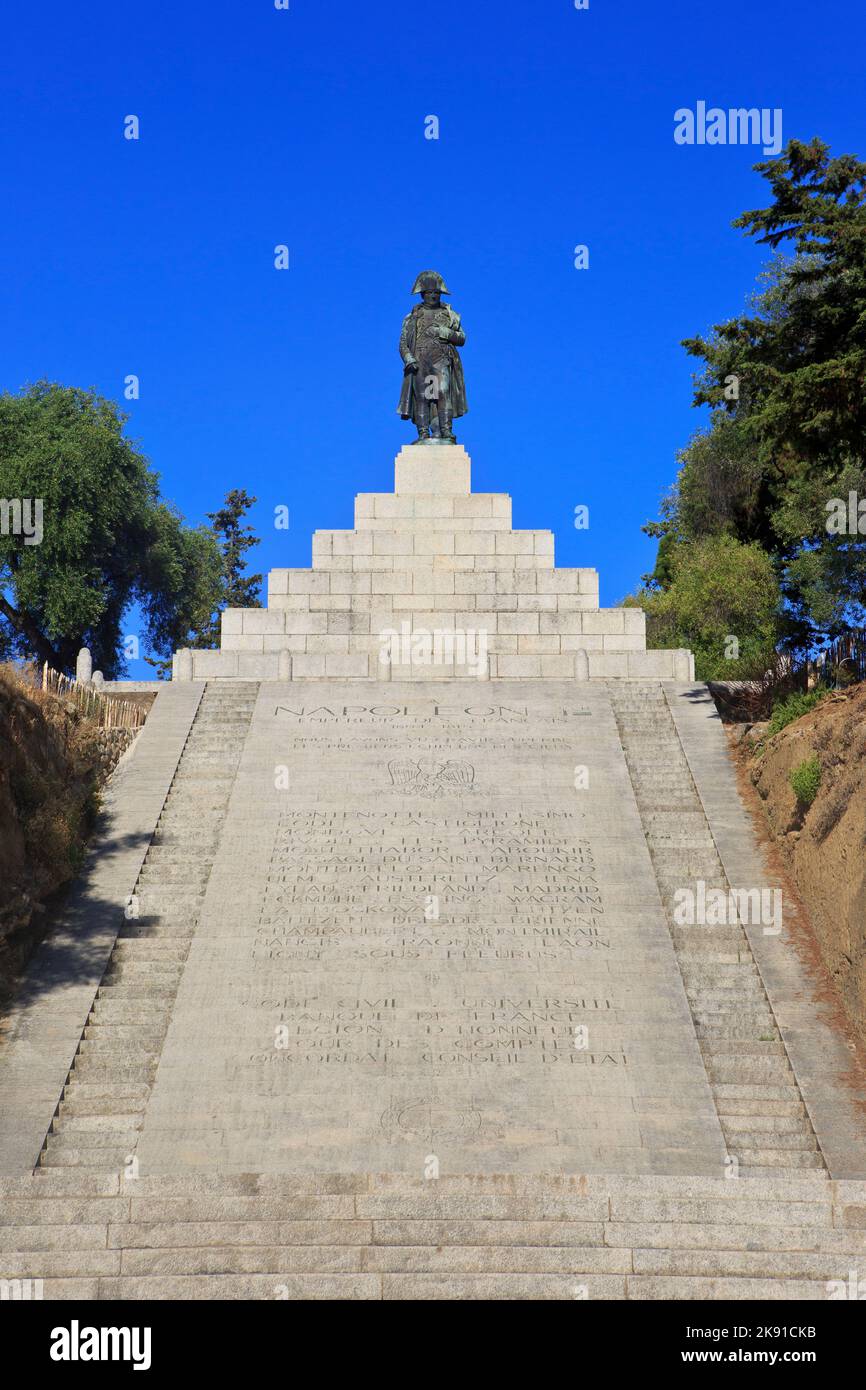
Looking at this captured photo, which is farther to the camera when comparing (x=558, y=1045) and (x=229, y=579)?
(x=229, y=579)

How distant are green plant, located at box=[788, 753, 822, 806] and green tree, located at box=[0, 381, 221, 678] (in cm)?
2645

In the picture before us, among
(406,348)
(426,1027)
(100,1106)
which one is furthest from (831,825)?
(406,348)

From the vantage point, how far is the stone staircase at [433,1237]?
1148cm

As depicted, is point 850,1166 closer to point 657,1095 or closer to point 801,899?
point 657,1095

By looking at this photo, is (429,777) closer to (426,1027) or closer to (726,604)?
(426,1027)

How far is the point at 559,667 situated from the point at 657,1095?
498 inches

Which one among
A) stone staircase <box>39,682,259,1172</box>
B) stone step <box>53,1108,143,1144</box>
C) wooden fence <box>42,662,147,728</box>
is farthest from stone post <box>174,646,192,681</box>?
stone step <box>53,1108,143,1144</box>

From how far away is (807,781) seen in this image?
18.5 metres

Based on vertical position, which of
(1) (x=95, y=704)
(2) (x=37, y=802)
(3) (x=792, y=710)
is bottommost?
(2) (x=37, y=802)

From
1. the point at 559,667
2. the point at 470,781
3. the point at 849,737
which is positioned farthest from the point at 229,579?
the point at 849,737

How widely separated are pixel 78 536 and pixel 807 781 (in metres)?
27.2

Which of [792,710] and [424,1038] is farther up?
[792,710]

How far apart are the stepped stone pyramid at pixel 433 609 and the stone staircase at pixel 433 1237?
13992mm

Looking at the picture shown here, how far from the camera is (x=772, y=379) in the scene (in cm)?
1958
